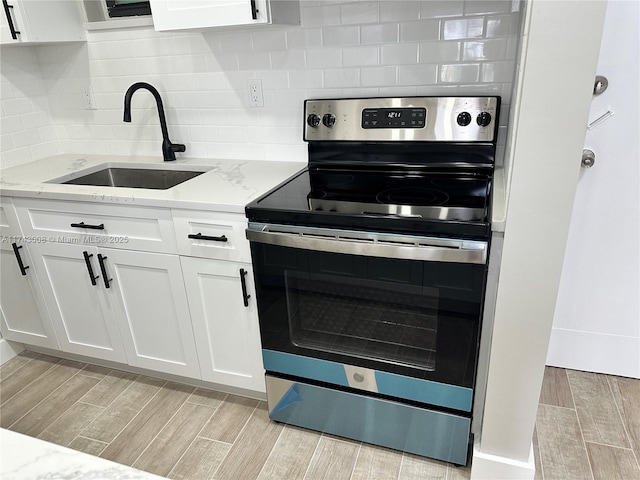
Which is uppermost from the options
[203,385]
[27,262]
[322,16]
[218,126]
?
[322,16]

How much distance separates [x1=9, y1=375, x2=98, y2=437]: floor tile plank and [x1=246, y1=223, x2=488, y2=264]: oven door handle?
47.8 inches

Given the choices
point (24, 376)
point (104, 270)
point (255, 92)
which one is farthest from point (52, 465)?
point (24, 376)

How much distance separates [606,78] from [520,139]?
815 mm

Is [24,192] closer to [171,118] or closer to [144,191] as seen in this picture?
[144,191]

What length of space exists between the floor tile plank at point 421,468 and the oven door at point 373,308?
275mm

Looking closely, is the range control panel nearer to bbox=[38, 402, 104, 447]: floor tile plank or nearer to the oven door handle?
the oven door handle

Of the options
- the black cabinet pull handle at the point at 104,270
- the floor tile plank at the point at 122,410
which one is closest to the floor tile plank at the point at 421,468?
the floor tile plank at the point at 122,410

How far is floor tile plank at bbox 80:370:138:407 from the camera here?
2.06 m

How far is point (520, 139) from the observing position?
1152mm

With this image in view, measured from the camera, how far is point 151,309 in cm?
192

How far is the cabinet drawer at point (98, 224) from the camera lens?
175cm

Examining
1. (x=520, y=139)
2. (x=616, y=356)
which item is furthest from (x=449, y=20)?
(x=616, y=356)

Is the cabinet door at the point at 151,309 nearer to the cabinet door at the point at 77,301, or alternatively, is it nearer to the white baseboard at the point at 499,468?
the cabinet door at the point at 77,301

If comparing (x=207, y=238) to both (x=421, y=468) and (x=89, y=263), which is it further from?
(x=421, y=468)
